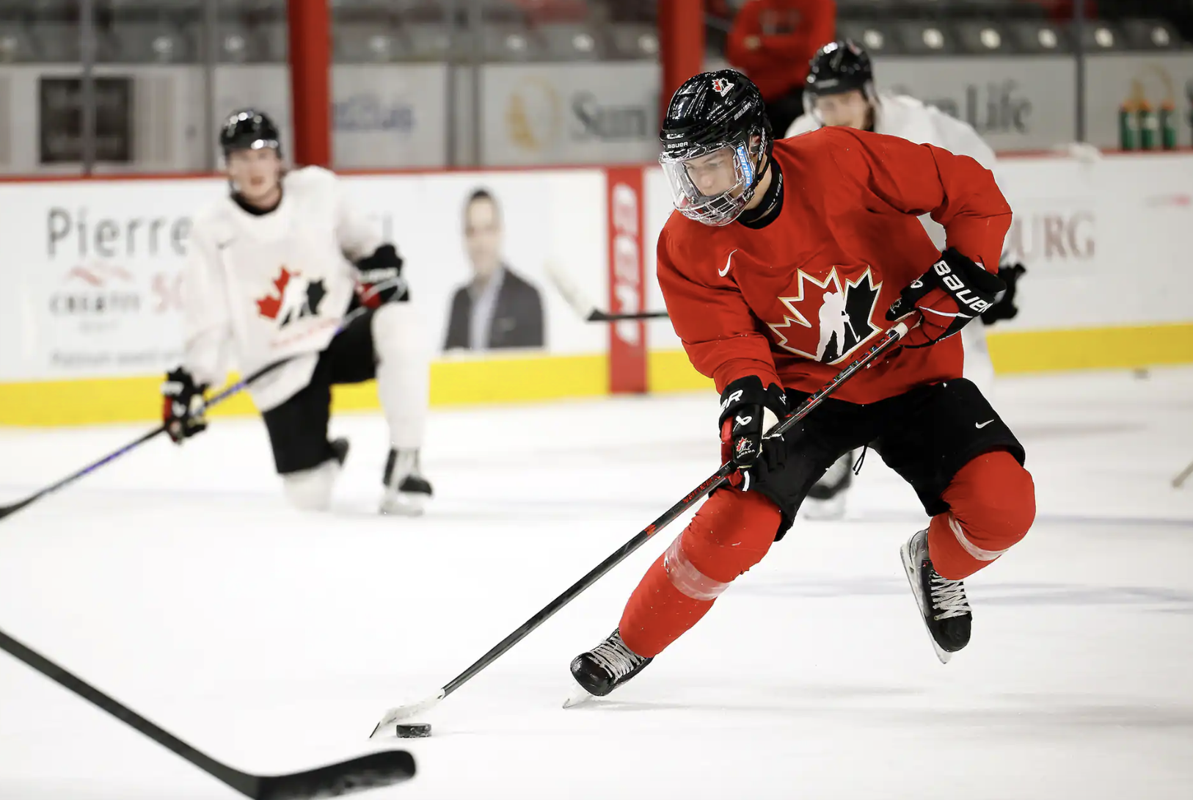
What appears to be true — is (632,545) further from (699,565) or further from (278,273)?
(278,273)

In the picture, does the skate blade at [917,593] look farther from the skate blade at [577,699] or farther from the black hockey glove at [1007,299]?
the black hockey glove at [1007,299]

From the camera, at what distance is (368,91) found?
7469 millimetres

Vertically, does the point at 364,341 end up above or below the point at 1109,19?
below

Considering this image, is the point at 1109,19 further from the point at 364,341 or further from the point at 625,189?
the point at 364,341

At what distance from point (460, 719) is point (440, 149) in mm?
5117

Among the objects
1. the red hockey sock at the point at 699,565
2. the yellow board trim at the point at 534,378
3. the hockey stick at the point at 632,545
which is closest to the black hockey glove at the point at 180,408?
the hockey stick at the point at 632,545

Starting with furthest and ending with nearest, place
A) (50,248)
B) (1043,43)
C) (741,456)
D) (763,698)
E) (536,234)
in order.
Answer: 1. (1043,43)
2. (536,234)
3. (50,248)
4. (763,698)
5. (741,456)

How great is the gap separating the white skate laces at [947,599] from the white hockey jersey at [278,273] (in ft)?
7.44

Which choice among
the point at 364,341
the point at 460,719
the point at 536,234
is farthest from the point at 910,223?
the point at 536,234

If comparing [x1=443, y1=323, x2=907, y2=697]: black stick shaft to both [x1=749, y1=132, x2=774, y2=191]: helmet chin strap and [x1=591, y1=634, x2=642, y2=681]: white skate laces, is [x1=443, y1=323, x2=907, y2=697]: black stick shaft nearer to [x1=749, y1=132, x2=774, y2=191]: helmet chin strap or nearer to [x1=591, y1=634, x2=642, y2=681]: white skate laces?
[x1=591, y1=634, x2=642, y2=681]: white skate laces

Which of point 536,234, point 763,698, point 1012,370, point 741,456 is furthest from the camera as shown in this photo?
point 1012,370

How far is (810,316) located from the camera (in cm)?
267

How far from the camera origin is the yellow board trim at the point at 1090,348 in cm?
743

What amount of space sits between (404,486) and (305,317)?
0.52m
